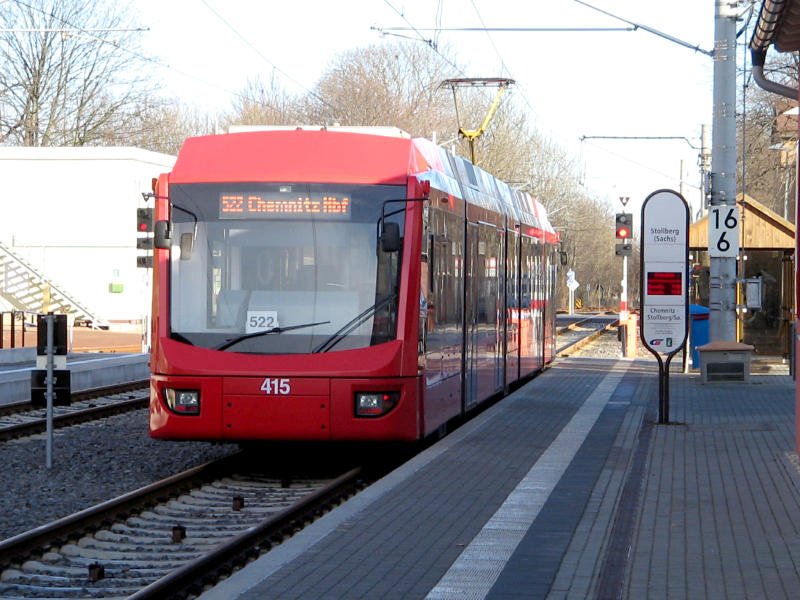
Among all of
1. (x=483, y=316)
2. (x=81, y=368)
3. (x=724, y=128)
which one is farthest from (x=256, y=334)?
(x=81, y=368)

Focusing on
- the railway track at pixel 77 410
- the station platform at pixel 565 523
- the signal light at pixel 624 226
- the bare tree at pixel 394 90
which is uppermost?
the bare tree at pixel 394 90

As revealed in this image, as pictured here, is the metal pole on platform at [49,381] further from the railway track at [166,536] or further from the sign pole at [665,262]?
the sign pole at [665,262]

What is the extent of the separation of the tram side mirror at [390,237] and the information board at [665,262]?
17.1 feet

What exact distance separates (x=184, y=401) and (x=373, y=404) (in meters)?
1.65

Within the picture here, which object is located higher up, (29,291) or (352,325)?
(29,291)

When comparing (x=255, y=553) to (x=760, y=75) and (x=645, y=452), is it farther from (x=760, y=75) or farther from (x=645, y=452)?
(x=760, y=75)

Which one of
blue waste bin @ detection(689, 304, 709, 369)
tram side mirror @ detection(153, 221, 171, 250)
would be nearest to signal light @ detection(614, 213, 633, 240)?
blue waste bin @ detection(689, 304, 709, 369)

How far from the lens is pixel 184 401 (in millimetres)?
12469

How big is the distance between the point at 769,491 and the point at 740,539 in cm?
225

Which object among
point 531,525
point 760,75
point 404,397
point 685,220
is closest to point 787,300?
point 685,220

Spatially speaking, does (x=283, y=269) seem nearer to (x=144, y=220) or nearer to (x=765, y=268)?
(x=144, y=220)

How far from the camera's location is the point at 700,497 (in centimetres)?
1052

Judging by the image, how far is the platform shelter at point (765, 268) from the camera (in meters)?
28.4

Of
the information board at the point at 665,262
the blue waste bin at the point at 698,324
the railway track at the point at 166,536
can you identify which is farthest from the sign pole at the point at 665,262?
the blue waste bin at the point at 698,324
